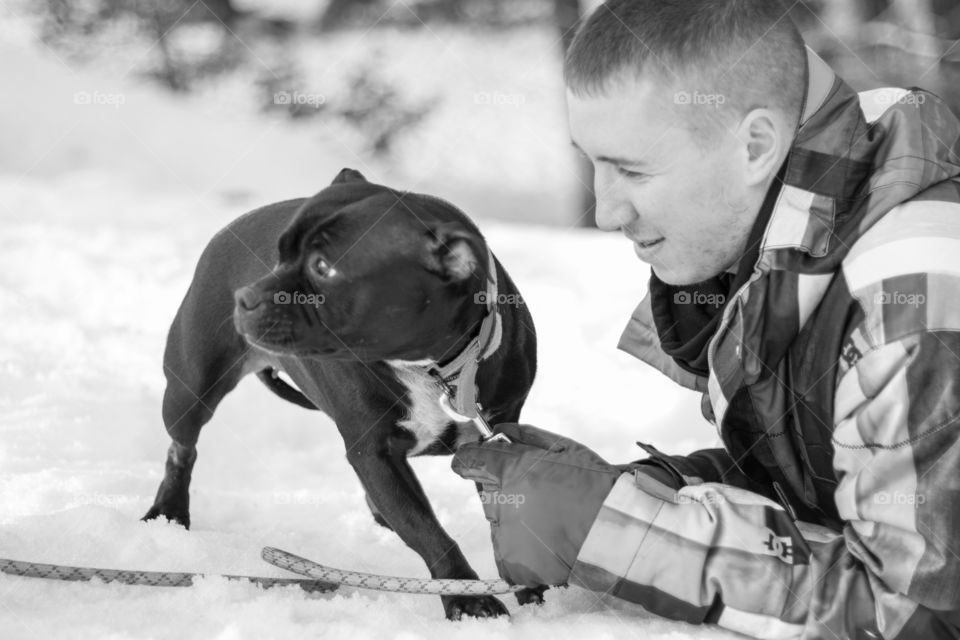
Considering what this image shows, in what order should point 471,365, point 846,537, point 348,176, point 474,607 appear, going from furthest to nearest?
point 348,176 < point 471,365 < point 474,607 < point 846,537

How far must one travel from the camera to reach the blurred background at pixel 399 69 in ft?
38.9

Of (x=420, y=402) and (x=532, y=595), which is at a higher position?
(x=420, y=402)

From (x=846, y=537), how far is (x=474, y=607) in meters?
0.88

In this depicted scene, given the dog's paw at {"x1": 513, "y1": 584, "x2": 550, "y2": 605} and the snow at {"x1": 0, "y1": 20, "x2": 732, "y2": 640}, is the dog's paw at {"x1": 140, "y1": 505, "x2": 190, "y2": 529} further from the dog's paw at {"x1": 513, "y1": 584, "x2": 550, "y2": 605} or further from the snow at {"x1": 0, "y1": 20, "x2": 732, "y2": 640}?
the dog's paw at {"x1": 513, "y1": 584, "x2": 550, "y2": 605}

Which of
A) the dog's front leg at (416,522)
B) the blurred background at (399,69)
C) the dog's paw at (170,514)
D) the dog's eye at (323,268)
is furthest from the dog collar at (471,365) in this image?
the blurred background at (399,69)

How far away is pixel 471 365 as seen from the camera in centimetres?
293

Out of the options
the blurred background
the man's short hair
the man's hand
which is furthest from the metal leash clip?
the blurred background

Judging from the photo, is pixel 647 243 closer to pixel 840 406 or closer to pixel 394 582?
pixel 840 406

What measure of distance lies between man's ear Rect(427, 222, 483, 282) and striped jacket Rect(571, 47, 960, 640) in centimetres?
70

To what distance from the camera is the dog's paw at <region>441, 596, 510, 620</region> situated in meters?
2.59

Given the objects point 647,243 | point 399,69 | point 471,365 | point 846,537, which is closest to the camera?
point 846,537

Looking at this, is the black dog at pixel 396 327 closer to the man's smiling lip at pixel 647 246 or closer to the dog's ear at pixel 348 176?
the dog's ear at pixel 348 176

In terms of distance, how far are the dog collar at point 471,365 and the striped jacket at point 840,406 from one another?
2.09 feet

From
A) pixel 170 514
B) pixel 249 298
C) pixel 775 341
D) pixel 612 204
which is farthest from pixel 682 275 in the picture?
pixel 170 514
